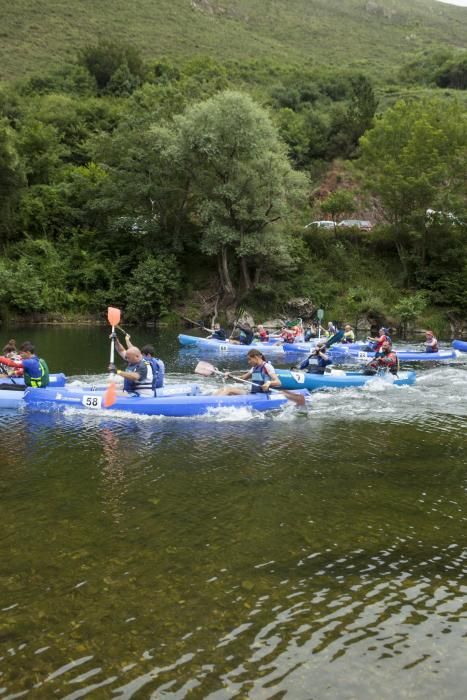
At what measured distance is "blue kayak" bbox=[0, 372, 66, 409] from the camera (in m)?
14.3

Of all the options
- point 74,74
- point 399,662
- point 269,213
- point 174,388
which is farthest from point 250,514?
point 74,74

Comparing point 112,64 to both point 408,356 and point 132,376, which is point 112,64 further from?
point 132,376

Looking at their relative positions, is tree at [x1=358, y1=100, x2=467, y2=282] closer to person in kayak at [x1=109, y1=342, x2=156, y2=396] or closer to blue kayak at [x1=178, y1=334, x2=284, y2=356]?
blue kayak at [x1=178, y1=334, x2=284, y2=356]

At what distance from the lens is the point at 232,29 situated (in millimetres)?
98438

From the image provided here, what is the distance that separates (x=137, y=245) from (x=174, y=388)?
99.7ft

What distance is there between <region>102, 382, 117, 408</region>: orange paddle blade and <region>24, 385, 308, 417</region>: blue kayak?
0.11m

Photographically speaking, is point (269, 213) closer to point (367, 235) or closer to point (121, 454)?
point (367, 235)

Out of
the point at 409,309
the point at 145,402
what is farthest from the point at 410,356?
the point at 145,402

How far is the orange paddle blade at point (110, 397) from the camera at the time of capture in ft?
43.9

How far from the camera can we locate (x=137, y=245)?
143ft

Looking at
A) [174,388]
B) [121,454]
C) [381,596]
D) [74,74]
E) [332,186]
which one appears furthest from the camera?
[74,74]

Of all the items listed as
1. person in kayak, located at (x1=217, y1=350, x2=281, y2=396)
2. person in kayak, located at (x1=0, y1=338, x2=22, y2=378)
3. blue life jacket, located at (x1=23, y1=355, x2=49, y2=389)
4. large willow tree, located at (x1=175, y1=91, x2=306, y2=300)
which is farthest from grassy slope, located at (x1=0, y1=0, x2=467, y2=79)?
person in kayak, located at (x1=217, y1=350, x2=281, y2=396)

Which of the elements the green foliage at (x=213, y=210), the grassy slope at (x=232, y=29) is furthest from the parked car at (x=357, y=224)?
the grassy slope at (x=232, y=29)

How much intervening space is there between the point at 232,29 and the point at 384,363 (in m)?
94.9
